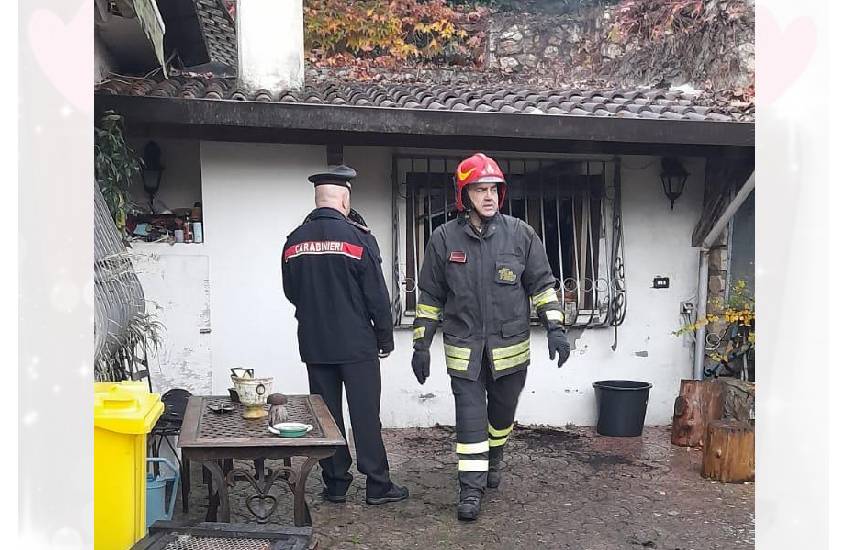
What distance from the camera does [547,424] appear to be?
267 inches

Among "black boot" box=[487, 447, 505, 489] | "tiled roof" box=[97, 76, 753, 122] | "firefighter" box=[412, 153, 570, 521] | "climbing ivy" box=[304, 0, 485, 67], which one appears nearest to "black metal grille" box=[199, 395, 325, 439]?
"firefighter" box=[412, 153, 570, 521]

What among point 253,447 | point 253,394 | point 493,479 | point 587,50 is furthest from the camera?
point 587,50

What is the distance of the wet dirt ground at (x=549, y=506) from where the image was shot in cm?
412

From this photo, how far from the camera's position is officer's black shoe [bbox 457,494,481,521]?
433 cm

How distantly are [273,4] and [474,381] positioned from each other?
12.4 ft

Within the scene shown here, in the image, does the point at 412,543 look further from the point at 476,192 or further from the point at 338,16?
the point at 338,16

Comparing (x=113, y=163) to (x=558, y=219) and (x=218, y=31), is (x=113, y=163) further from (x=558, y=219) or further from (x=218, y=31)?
(x=218, y=31)

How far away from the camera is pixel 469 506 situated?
14.2 ft

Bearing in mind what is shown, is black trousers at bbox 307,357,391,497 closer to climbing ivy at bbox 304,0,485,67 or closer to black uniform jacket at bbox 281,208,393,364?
black uniform jacket at bbox 281,208,393,364

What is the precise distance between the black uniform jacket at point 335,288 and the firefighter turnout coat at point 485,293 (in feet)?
1.08

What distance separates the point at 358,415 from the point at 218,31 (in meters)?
7.64

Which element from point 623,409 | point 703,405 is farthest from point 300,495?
point 703,405

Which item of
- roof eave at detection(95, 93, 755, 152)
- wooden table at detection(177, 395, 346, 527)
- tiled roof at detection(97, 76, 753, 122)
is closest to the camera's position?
wooden table at detection(177, 395, 346, 527)

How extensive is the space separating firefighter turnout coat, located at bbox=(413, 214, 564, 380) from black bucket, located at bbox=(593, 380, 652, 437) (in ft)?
7.06
